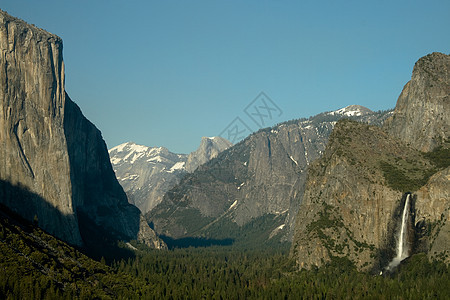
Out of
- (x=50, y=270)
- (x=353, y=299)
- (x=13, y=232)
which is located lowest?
(x=353, y=299)

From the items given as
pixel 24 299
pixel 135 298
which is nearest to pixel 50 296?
pixel 24 299

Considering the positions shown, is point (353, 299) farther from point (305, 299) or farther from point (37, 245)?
point (37, 245)

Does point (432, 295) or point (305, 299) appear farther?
point (305, 299)

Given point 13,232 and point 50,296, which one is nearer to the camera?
point 50,296

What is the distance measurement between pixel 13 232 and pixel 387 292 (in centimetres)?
11080

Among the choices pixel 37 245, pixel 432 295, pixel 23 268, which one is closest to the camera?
pixel 23 268

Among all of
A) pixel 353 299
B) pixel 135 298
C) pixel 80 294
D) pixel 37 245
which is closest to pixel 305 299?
pixel 353 299

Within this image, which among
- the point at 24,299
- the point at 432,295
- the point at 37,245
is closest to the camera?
the point at 24,299

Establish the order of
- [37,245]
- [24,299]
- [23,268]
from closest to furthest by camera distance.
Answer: [24,299] < [23,268] < [37,245]

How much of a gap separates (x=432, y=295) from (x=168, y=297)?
76326 mm

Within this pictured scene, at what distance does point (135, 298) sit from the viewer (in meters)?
189

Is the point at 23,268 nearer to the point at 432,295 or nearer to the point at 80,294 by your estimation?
the point at 80,294

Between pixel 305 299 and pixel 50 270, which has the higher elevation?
pixel 50 270

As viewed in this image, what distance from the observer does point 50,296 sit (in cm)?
16350
